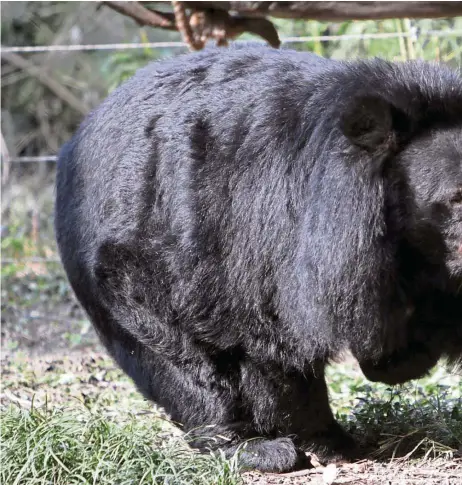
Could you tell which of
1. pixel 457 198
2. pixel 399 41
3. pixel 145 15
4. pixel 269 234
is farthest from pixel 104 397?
pixel 399 41

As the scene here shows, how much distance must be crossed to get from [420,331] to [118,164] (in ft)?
5.05

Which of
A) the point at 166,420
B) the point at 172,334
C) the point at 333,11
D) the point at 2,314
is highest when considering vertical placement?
the point at 333,11

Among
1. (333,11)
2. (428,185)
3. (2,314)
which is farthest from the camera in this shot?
(2,314)

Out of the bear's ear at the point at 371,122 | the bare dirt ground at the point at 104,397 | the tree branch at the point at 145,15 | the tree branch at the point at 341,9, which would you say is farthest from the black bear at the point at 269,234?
the tree branch at the point at 145,15

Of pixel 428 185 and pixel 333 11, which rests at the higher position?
pixel 333 11

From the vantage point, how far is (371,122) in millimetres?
3383

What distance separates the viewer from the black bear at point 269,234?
11.2ft

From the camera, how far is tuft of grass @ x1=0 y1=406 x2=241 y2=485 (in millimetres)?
3371

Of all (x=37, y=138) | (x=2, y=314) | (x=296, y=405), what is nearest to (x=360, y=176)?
(x=296, y=405)

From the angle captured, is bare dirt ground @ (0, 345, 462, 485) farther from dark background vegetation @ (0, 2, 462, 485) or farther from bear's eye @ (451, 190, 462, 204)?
bear's eye @ (451, 190, 462, 204)

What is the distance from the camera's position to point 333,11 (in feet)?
18.0

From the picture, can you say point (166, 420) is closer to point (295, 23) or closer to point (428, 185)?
point (428, 185)

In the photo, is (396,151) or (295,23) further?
(295,23)

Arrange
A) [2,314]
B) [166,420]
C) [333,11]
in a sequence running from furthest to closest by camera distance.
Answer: [2,314] < [333,11] < [166,420]
